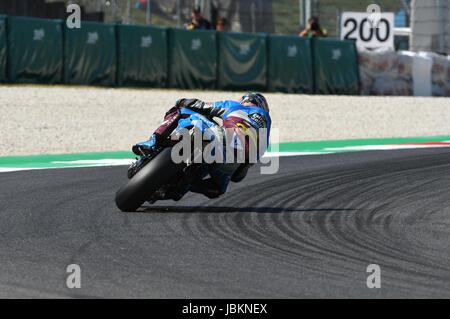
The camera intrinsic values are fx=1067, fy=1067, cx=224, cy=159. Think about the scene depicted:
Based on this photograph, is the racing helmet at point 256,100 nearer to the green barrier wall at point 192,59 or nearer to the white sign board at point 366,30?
the green barrier wall at point 192,59

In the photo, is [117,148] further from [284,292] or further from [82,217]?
[284,292]

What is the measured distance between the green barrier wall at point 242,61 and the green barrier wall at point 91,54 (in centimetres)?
284

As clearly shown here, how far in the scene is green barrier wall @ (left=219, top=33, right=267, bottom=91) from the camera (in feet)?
83.6

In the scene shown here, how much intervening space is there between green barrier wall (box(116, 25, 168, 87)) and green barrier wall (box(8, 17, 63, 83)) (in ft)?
5.05

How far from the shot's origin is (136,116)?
20531 mm

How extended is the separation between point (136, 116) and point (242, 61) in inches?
231

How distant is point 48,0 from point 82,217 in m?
30.3

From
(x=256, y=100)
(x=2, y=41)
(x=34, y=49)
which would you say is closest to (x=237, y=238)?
(x=256, y=100)

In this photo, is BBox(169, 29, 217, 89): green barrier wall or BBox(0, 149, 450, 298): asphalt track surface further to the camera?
BBox(169, 29, 217, 89): green barrier wall

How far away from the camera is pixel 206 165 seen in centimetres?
905

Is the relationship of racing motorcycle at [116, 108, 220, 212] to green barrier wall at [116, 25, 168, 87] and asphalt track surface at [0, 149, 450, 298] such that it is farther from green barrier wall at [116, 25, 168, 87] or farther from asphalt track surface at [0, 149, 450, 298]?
green barrier wall at [116, 25, 168, 87]

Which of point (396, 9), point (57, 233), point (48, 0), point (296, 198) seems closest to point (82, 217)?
point (57, 233)

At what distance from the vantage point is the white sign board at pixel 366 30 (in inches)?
1100

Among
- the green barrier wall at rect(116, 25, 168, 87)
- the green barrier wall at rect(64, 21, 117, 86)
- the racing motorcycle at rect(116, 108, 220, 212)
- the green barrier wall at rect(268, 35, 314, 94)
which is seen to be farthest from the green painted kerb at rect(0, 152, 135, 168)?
the green barrier wall at rect(268, 35, 314, 94)
